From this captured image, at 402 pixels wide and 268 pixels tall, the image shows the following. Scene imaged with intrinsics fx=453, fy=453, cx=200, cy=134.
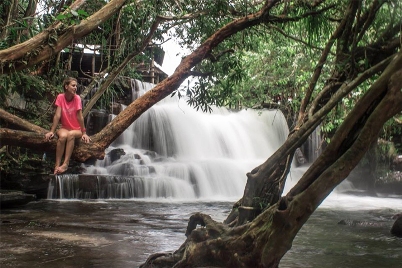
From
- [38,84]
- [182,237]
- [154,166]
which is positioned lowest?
[182,237]

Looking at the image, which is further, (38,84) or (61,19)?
(38,84)

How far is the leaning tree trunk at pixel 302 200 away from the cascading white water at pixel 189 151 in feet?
29.2

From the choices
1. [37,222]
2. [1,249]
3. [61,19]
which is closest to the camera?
[61,19]

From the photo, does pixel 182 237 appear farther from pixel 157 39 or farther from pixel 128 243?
pixel 157 39

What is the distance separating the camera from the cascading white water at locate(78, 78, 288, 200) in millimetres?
13766

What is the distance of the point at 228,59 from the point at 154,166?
8242 millimetres

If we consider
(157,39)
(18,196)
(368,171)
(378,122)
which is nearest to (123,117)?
(378,122)

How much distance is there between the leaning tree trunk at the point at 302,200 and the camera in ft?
11.5

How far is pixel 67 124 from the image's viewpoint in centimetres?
479

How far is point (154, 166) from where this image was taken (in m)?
14.6

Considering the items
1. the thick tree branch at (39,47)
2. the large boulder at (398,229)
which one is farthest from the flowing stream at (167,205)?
the thick tree branch at (39,47)

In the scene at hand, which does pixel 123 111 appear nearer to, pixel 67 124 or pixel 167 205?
pixel 67 124

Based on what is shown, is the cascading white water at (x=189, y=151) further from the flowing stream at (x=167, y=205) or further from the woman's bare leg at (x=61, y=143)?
the woman's bare leg at (x=61, y=143)

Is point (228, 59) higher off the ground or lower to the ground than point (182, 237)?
higher
